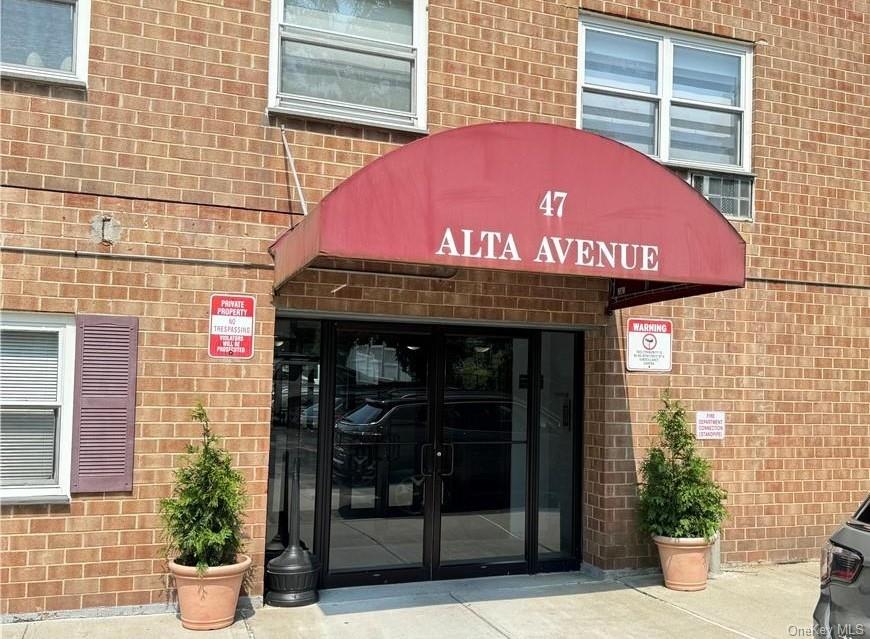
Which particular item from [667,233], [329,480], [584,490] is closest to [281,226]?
[329,480]

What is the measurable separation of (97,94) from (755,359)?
21.4 feet

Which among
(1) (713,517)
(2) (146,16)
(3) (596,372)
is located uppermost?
(2) (146,16)

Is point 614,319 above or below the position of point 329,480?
above

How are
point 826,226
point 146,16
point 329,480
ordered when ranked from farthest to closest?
point 826,226 < point 329,480 < point 146,16

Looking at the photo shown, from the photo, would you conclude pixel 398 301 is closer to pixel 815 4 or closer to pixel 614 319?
pixel 614 319

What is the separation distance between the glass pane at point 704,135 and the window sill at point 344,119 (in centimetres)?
281

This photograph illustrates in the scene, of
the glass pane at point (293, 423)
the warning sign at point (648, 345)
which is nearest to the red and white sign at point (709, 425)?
the warning sign at point (648, 345)

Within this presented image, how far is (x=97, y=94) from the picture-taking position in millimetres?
6230

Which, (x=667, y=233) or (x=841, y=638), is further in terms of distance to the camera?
(x=667, y=233)

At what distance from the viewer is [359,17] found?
7.17m

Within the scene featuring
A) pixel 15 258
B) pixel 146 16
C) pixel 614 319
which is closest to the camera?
pixel 15 258

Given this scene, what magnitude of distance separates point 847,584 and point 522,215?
296cm

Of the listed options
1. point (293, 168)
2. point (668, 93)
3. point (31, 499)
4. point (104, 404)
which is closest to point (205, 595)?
point (31, 499)

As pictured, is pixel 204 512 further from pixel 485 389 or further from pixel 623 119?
pixel 623 119
